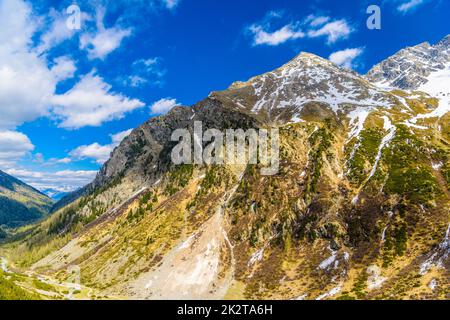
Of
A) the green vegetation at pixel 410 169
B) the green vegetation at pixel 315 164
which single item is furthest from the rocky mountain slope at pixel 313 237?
the green vegetation at pixel 315 164

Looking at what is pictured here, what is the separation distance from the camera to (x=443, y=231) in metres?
118

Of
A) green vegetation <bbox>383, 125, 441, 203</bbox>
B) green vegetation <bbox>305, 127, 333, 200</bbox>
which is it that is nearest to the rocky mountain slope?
green vegetation <bbox>383, 125, 441, 203</bbox>

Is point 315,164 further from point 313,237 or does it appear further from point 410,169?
point 313,237

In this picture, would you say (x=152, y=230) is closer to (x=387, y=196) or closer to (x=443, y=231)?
(x=387, y=196)

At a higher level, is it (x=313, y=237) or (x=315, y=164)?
(x=315, y=164)

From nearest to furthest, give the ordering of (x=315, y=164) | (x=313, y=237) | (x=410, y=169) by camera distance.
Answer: (x=313, y=237), (x=410, y=169), (x=315, y=164)

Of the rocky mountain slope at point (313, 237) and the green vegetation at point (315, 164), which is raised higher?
the green vegetation at point (315, 164)

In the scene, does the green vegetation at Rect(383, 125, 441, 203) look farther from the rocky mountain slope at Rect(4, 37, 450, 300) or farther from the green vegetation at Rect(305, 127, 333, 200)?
the green vegetation at Rect(305, 127, 333, 200)

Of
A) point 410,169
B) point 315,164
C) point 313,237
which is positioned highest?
point 315,164

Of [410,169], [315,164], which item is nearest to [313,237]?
[315,164]

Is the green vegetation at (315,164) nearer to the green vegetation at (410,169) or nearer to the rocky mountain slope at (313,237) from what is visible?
the rocky mountain slope at (313,237)
